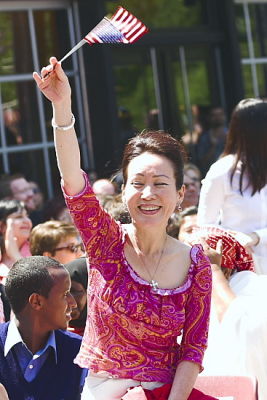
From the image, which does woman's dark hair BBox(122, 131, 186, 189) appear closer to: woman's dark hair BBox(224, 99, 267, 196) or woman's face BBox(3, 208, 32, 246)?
woman's dark hair BBox(224, 99, 267, 196)

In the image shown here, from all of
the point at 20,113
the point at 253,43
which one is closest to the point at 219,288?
the point at 20,113

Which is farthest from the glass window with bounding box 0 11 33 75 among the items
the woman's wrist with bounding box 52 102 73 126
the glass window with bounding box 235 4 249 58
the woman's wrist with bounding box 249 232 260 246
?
the woman's wrist with bounding box 52 102 73 126

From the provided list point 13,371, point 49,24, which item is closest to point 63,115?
point 13,371

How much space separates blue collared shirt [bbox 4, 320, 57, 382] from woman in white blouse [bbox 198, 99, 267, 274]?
181 centimetres

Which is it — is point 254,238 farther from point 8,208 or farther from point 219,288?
point 8,208

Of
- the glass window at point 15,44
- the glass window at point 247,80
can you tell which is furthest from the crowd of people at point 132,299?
the glass window at point 247,80

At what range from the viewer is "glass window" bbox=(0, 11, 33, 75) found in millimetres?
9656

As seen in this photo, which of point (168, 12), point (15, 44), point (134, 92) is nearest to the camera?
point (15, 44)

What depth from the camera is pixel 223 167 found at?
218 inches

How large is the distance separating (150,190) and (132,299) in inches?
15.9

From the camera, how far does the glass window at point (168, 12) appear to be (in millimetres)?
10578

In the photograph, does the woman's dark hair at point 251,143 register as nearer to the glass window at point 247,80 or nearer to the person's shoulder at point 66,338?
the person's shoulder at point 66,338

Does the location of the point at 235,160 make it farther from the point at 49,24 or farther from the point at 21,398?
the point at 49,24

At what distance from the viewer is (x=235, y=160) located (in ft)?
18.2
